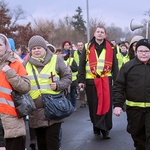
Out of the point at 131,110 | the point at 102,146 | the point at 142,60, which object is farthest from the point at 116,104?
the point at 102,146

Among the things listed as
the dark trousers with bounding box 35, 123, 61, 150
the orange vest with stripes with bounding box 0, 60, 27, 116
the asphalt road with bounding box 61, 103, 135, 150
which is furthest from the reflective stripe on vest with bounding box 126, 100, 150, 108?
the orange vest with stripes with bounding box 0, 60, 27, 116

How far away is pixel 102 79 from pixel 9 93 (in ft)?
10.5

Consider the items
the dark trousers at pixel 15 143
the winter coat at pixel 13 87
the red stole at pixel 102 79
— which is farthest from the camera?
the red stole at pixel 102 79

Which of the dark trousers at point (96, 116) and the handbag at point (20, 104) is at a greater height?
the handbag at point (20, 104)

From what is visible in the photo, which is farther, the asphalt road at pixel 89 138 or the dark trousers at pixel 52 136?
the asphalt road at pixel 89 138

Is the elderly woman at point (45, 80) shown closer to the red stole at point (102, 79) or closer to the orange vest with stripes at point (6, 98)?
the orange vest with stripes at point (6, 98)

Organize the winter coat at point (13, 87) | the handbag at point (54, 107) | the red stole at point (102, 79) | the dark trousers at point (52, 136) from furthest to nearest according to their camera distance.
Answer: the red stole at point (102, 79), the dark trousers at point (52, 136), the handbag at point (54, 107), the winter coat at point (13, 87)

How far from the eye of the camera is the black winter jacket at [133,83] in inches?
201

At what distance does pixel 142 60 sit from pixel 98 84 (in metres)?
2.12

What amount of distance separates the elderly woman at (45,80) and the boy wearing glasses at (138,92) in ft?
2.50

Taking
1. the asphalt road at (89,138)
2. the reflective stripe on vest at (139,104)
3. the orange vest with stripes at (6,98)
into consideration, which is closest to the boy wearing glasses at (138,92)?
the reflective stripe on vest at (139,104)

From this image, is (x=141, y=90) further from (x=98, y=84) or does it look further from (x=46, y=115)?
(x=98, y=84)

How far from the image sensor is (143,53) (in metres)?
5.21

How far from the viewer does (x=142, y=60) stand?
5184mm
